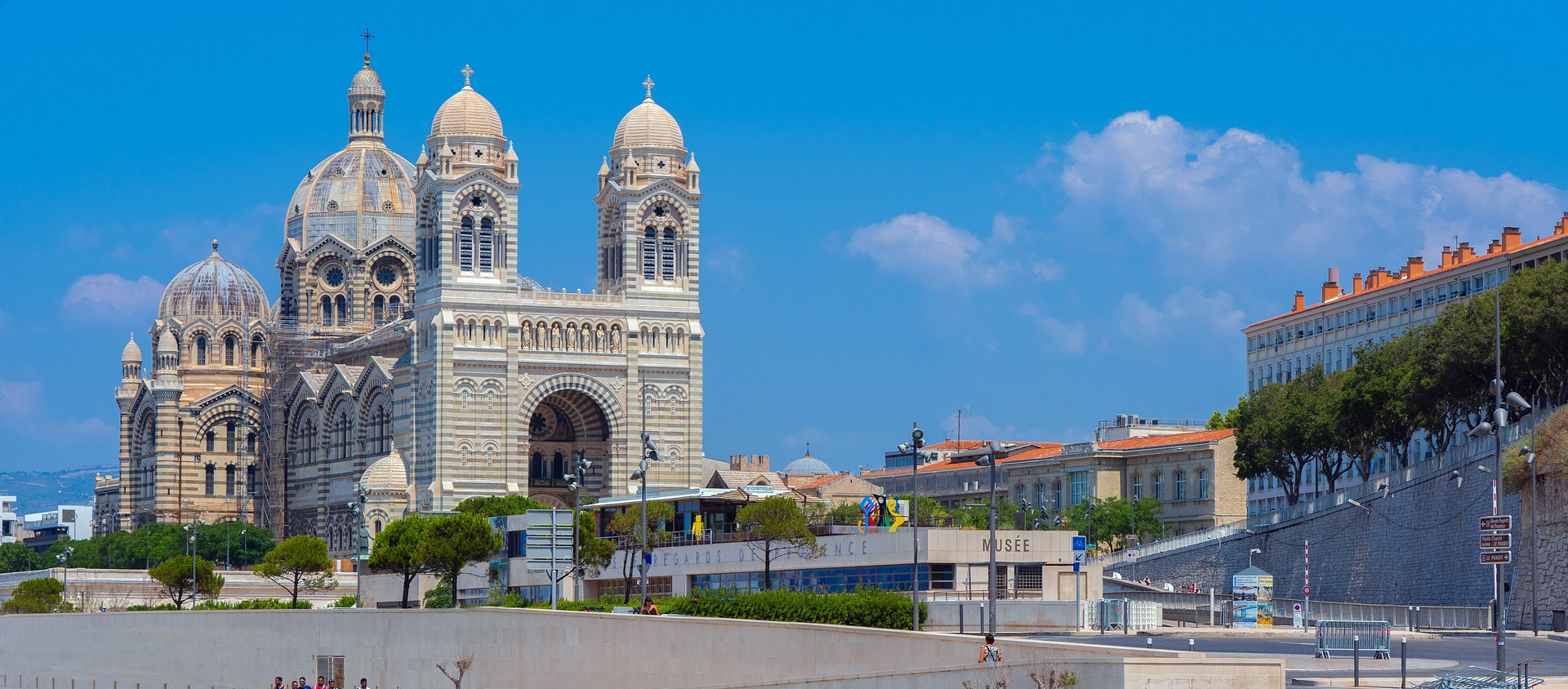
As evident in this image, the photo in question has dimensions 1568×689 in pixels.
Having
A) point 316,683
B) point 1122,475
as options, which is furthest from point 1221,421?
point 316,683

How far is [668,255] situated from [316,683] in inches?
2274

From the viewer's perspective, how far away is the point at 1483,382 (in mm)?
73688

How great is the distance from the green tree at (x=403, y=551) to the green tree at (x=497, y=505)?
19.7 meters

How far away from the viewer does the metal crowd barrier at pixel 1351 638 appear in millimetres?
42219

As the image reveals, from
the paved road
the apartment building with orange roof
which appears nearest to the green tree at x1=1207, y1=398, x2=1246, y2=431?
the apartment building with orange roof

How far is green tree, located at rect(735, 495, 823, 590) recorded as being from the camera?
60.4m

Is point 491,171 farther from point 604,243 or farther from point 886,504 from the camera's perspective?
point 886,504

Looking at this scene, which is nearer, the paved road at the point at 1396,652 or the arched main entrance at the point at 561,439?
the paved road at the point at 1396,652

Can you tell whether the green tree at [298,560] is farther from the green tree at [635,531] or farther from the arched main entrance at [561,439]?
the arched main entrance at [561,439]

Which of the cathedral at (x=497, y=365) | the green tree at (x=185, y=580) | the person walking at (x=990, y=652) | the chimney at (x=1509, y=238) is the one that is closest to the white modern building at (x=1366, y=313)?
the chimney at (x=1509, y=238)

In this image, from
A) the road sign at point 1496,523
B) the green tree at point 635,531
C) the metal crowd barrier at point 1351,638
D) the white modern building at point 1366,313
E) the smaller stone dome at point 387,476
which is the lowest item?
the metal crowd barrier at point 1351,638

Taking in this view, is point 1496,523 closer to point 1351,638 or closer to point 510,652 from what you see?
point 1351,638

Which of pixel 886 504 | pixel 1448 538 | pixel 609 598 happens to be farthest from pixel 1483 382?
pixel 609 598

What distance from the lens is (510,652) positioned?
51375mm
